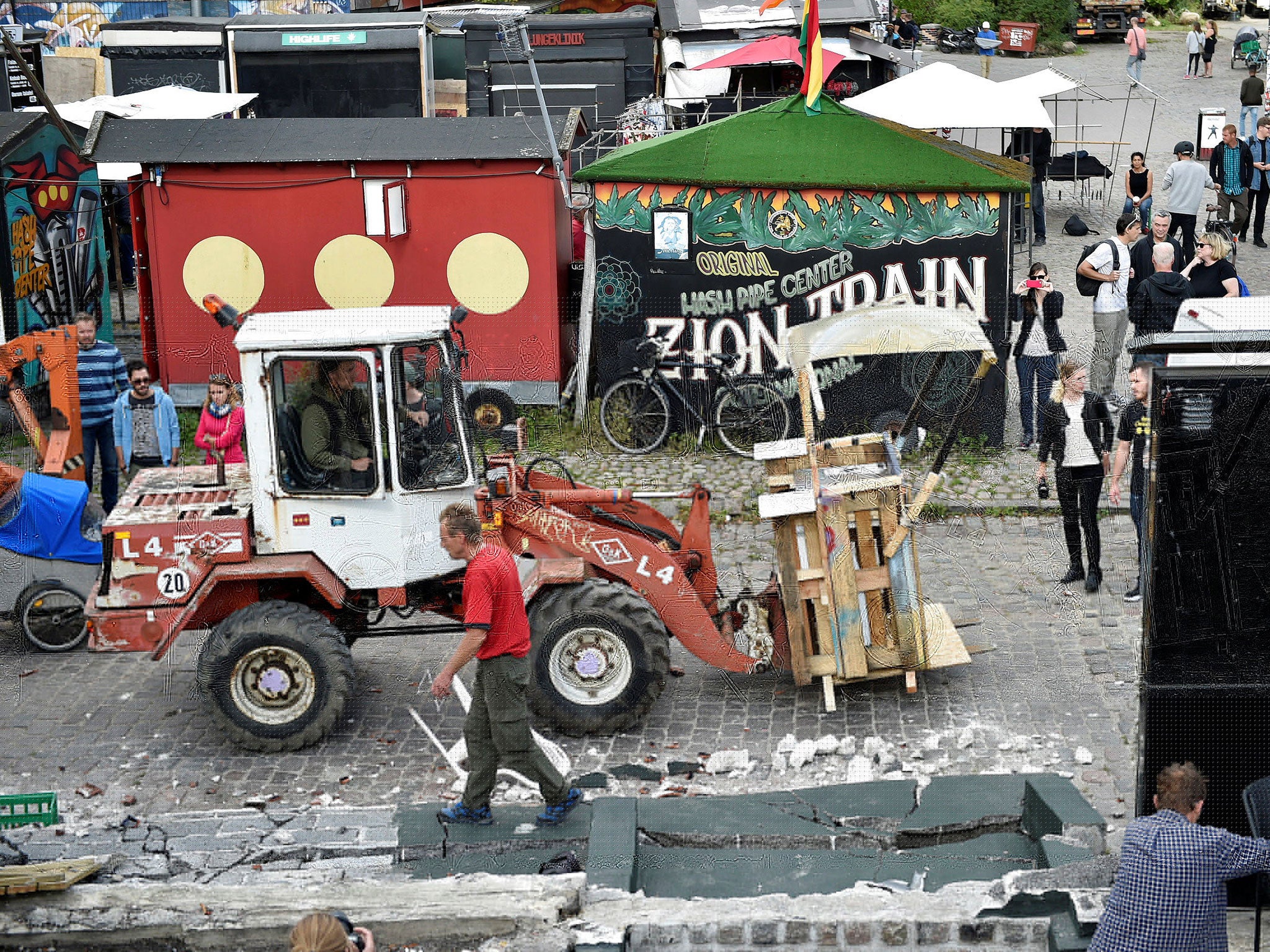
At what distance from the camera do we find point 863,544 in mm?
8898

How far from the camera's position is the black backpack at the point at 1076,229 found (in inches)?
798

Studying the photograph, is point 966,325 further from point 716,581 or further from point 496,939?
point 496,939

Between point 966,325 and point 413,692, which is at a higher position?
point 966,325

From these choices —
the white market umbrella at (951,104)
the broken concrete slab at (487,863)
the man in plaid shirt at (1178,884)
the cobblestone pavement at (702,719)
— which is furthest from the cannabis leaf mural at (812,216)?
the man in plaid shirt at (1178,884)

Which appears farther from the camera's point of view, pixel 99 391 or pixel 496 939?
pixel 99 391

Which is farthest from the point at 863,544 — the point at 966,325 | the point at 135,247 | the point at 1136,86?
the point at 1136,86

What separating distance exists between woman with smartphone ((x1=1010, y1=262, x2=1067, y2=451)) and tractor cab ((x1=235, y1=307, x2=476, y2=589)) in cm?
684

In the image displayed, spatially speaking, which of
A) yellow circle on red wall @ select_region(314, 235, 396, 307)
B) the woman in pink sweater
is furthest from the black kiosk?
yellow circle on red wall @ select_region(314, 235, 396, 307)

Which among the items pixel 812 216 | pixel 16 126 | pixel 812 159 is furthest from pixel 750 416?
pixel 16 126

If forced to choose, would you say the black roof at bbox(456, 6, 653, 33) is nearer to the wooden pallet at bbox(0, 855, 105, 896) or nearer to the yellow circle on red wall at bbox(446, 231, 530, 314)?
the yellow circle on red wall at bbox(446, 231, 530, 314)

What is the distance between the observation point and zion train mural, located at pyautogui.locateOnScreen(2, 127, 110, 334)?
656 inches

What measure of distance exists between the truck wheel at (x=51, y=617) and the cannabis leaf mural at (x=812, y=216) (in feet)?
20.6

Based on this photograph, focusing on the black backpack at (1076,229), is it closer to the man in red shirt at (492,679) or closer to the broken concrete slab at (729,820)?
the broken concrete slab at (729,820)

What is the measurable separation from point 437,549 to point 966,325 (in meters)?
3.69
